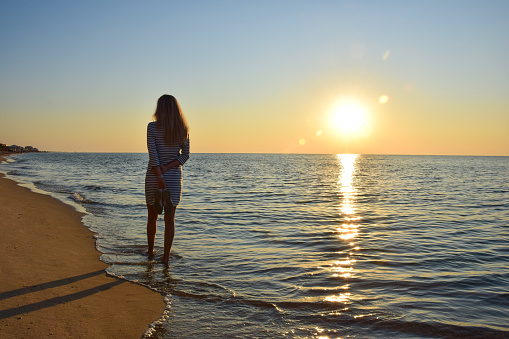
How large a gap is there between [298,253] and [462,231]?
496cm

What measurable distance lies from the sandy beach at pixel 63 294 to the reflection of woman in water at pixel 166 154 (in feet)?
3.73

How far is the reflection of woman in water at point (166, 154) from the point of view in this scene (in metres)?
5.02

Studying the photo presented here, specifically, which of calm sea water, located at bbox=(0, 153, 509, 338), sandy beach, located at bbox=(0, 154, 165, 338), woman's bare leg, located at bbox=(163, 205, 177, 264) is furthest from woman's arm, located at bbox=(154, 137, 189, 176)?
sandy beach, located at bbox=(0, 154, 165, 338)

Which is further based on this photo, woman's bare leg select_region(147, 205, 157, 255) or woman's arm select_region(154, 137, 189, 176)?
woman's bare leg select_region(147, 205, 157, 255)

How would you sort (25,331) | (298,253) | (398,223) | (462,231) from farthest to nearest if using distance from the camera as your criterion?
(398,223)
(462,231)
(298,253)
(25,331)

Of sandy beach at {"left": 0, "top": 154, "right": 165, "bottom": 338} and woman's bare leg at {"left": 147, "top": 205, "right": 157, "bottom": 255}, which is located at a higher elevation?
woman's bare leg at {"left": 147, "top": 205, "right": 157, "bottom": 255}

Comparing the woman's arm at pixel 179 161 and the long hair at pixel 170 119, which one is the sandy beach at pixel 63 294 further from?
the long hair at pixel 170 119

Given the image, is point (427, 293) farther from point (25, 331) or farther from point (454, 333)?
point (25, 331)

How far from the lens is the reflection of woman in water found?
5023 millimetres

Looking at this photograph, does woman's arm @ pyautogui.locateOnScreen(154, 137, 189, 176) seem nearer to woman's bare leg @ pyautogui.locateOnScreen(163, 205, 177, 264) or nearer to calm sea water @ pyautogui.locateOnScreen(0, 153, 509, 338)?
woman's bare leg @ pyautogui.locateOnScreen(163, 205, 177, 264)

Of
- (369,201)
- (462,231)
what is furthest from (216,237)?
(369,201)

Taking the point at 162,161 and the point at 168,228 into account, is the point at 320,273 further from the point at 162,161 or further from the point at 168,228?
the point at 162,161

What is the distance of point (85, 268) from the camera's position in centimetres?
491

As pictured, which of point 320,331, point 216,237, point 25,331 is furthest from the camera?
point 216,237
